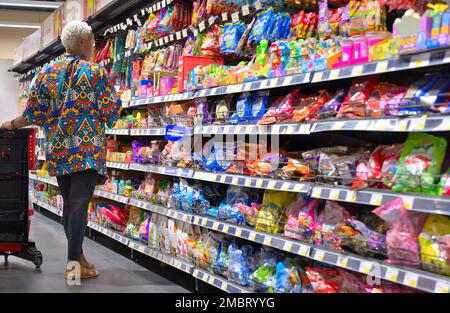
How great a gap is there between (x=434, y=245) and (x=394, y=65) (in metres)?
0.76

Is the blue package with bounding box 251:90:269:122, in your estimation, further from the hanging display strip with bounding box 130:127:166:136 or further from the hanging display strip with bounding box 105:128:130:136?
the hanging display strip with bounding box 105:128:130:136

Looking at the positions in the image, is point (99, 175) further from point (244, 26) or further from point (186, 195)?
point (244, 26)

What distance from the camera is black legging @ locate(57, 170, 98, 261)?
364cm

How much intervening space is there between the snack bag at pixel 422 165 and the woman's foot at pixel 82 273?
2.45m

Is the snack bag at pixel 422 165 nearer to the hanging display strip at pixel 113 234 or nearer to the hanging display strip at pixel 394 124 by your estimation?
the hanging display strip at pixel 394 124

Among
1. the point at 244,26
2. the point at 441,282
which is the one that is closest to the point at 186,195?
the point at 244,26

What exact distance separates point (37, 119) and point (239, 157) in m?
1.48

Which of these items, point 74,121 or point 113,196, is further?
point 113,196

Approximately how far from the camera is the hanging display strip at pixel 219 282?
10.3ft

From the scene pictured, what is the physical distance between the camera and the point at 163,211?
414 centimetres

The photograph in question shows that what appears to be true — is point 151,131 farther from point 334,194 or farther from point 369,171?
point 369,171

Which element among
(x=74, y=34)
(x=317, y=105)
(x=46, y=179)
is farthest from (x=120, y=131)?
(x=46, y=179)

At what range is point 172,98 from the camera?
420 centimetres

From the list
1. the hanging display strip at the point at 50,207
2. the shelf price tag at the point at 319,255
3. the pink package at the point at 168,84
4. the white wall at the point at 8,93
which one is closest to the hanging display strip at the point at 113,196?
the pink package at the point at 168,84
